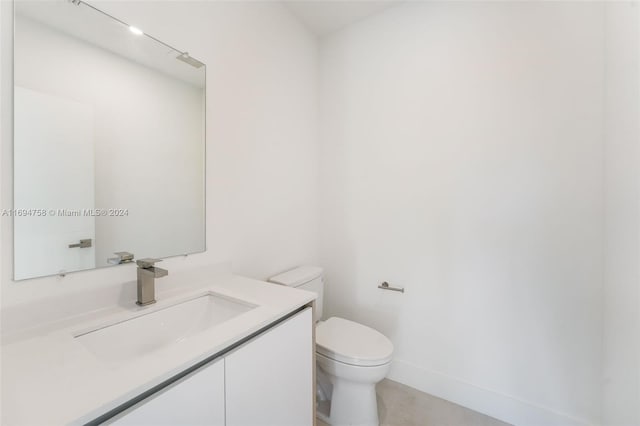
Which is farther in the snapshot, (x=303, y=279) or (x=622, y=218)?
(x=303, y=279)

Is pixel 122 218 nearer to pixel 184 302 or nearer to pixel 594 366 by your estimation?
pixel 184 302

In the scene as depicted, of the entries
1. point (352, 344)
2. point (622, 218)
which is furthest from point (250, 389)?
point (622, 218)

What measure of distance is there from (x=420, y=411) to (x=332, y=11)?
2614mm

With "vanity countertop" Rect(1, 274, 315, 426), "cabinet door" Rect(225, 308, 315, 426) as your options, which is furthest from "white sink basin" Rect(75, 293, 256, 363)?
"cabinet door" Rect(225, 308, 315, 426)

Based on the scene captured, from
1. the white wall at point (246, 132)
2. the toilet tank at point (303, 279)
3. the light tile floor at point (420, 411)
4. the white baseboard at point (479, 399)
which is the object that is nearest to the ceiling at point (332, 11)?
the white wall at point (246, 132)

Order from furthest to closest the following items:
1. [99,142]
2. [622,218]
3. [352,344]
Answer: [352,344] → [622,218] → [99,142]

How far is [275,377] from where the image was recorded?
94cm

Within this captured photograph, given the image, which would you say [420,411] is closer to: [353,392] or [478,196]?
[353,392]

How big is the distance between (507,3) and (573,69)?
→ 1.68ft

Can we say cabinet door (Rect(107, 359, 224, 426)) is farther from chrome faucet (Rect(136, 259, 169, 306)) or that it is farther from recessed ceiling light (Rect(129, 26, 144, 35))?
recessed ceiling light (Rect(129, 26, 144, 35))

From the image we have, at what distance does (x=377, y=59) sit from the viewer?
6.14ft

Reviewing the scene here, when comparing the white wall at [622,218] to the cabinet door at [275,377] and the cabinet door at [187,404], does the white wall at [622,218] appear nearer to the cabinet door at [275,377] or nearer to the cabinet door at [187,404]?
the cabinet door at [275,377]

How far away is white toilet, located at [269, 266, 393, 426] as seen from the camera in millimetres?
1323

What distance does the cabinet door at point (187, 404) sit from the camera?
583 mm
